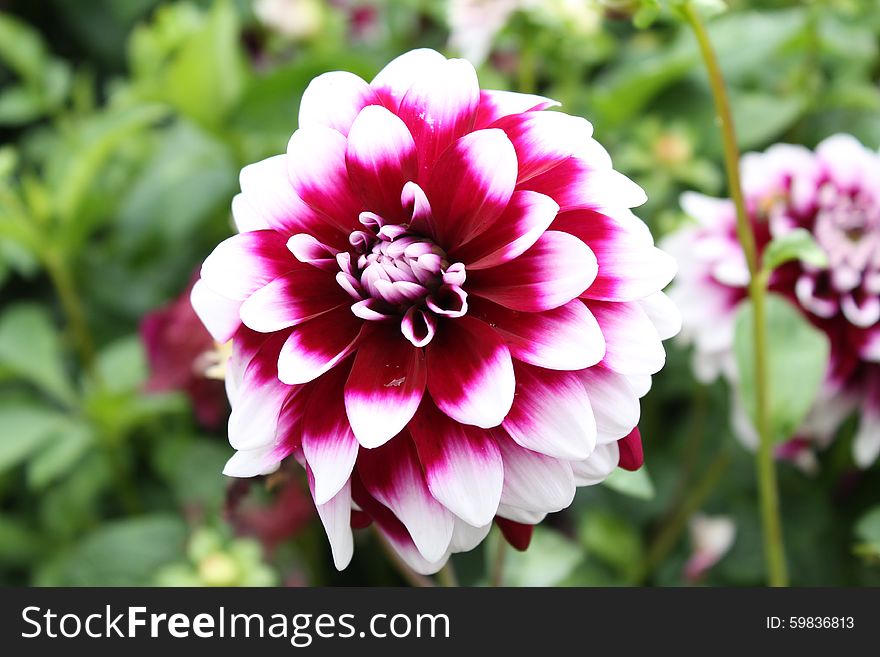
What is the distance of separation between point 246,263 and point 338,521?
151 mm

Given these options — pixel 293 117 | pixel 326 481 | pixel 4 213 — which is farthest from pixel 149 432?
pixel 326 481

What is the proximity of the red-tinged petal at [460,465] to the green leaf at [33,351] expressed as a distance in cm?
72

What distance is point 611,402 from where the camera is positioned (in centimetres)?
49

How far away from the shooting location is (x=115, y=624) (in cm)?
68

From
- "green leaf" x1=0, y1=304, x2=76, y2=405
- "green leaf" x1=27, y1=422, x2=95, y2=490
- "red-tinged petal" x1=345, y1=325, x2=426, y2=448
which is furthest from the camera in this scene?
"green leaf" x1=0, y1=304, x2=76, y2=405

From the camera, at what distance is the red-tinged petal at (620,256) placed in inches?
19.0

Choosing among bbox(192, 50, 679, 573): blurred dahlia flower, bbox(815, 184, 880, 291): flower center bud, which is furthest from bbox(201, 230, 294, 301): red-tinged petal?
bbox(815, 184, 880, 291): flower center bud

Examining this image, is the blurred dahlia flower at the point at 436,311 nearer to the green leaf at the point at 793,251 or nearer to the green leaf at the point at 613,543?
the green leaf at the point at 793,251

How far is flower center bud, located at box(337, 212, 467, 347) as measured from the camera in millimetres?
500

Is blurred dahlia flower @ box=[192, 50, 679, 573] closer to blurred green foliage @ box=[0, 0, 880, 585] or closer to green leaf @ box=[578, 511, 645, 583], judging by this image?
blurred green foliage @ box=[0, 0, 880, 585]

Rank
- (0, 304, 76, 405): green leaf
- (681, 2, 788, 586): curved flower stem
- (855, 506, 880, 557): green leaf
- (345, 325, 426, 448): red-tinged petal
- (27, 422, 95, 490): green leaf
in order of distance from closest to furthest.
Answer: (345, 325, 426, 448): red-tinged petal → (681, 2, 788, 586): curved flower stem → (855, 506, 880, 557): green leaf → (27, 422, 95, 490): green leaf → (0, 304, 76, 405): green leaf

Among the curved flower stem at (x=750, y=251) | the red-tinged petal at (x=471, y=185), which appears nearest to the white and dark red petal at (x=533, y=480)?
the red-tinged petal at (x=471, y=185)

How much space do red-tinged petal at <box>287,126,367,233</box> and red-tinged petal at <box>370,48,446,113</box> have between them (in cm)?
5

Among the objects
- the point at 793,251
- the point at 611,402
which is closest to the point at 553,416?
the point at 611,402
